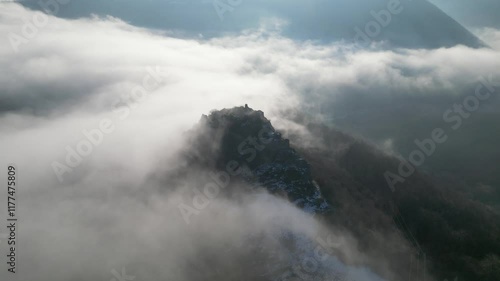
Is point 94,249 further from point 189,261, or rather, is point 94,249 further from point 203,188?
point 203,188

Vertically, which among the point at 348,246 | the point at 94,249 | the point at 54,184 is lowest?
the point at 348,246

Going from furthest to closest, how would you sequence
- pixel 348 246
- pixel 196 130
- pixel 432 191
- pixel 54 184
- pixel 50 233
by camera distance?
pixel 432 191 < pixel 196 130 < pixel 54 184 < pixel 348 246 < pixel 50 233

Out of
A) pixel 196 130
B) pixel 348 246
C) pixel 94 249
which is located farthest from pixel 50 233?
pixel 348 246

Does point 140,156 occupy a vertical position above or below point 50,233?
above

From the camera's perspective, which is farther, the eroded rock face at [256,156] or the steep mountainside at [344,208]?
the eroded rock face at [256,156]

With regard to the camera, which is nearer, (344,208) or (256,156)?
(256,156)

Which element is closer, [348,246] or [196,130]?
[348,246]

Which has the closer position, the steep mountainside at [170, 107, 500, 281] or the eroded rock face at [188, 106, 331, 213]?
the steep mountainside at [170, 107, 500, 281]

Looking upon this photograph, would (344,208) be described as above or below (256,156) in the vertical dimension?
below
